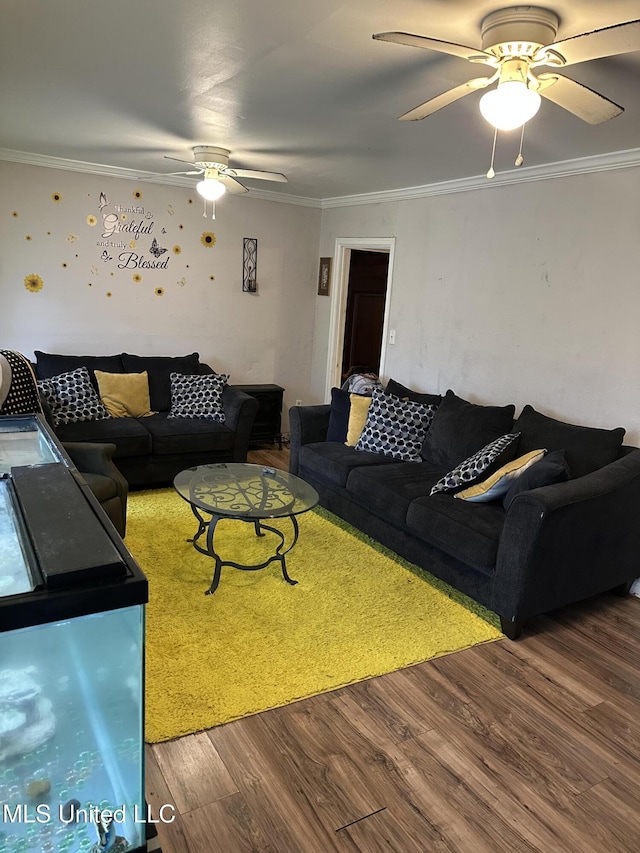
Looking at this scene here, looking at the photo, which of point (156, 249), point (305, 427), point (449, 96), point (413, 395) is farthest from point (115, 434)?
point (449, 96)

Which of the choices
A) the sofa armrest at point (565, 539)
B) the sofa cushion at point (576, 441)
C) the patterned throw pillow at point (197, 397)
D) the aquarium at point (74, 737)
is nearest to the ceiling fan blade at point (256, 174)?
the patterned throw pillow at point (197, 397)

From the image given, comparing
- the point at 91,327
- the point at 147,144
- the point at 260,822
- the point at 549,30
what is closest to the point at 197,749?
the point at 260,822

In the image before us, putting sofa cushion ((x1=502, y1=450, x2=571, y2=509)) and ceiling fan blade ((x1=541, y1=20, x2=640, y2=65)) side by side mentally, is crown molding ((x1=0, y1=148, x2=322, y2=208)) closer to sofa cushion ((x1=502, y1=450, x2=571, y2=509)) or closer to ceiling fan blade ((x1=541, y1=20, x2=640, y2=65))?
sofa cushion ((x1=502, y1=450, x2=571, y2=509))

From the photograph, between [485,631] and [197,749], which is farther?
[485,631]

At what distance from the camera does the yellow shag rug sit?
236 cm

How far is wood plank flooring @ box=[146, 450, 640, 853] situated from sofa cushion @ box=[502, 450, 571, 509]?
2.68 feet

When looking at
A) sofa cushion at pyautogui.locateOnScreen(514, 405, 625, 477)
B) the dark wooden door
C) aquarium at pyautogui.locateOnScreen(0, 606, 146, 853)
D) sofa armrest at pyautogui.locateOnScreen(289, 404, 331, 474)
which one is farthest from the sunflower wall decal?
aquarium at pyautogui.locateOnScreen(0, 606, 146, 853)

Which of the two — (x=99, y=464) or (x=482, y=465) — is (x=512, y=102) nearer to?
(x=482, y=465)

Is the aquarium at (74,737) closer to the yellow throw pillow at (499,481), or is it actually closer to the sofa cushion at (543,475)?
the sofa cushion at (543,475)

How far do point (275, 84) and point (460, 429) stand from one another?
234 centimetres

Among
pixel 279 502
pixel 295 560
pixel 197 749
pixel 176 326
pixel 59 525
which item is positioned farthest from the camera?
pixel 176 326

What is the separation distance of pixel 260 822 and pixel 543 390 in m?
3.01

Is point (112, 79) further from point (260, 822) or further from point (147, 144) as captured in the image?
point (260, 822)

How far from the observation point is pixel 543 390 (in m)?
3.90
